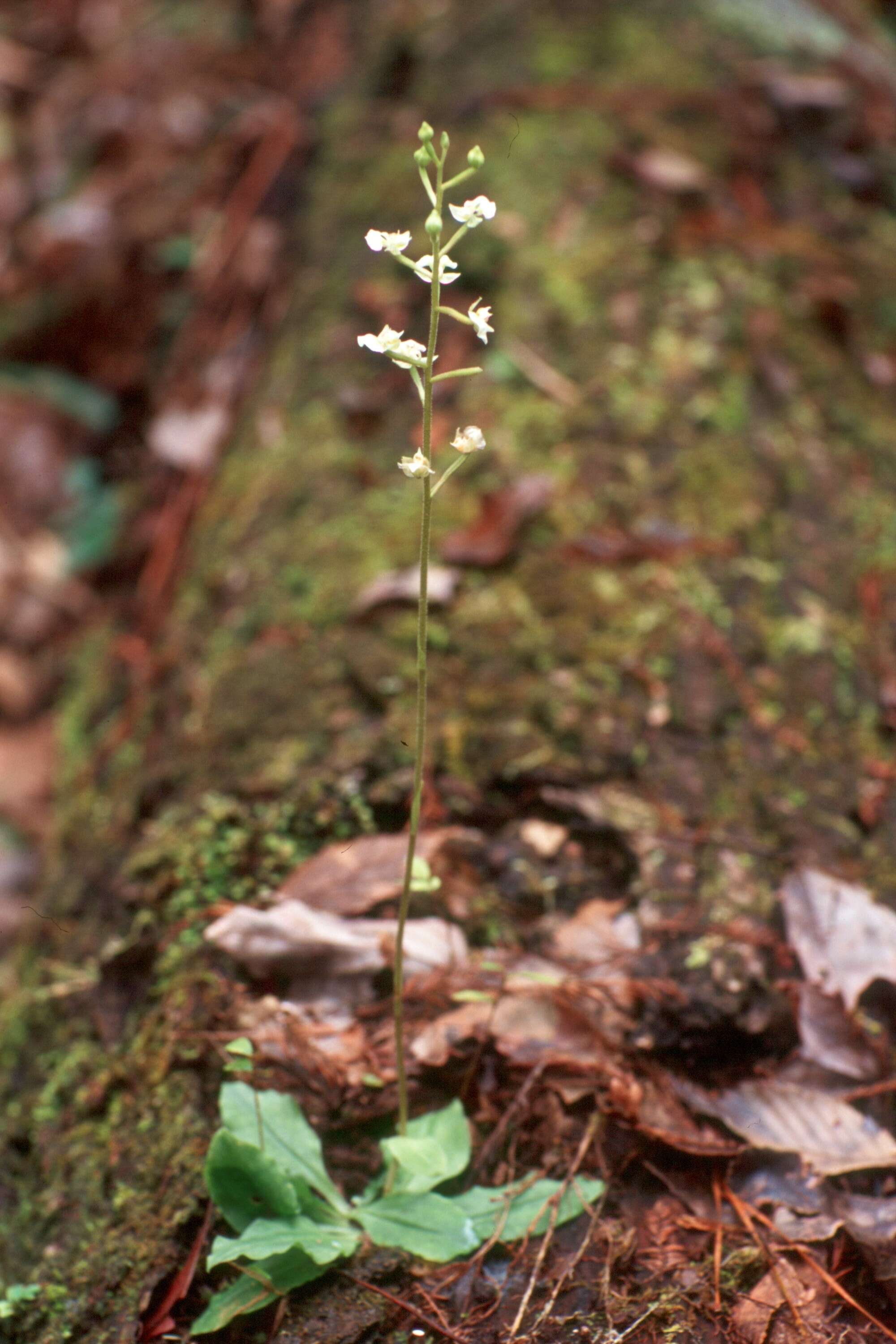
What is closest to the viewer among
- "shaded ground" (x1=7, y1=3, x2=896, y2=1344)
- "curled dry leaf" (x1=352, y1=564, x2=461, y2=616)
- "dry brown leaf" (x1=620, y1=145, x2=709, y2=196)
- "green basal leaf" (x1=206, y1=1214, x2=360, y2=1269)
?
"green basal leaf" (x1=206, y1=1214, x2=360, y2=1269)

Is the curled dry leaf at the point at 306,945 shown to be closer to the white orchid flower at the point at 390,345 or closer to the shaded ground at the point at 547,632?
the shaded ground at the point at 547,632

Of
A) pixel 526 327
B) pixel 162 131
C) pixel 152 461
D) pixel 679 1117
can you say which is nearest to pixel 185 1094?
pixel 679 1117

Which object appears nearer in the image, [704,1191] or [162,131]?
[704,1191]

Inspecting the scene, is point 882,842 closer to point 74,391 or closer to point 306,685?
point 306,685

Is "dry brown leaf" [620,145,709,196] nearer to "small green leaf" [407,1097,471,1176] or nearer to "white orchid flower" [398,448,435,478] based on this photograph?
"white orchid flower" [398,448,435,478]

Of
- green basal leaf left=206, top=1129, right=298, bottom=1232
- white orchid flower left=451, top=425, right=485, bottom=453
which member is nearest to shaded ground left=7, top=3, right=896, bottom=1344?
green basal leaf left=206, top=1129, right=298, bottom=1232

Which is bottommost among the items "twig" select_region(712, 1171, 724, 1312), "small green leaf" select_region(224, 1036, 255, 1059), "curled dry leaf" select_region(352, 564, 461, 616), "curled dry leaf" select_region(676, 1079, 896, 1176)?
"twig" select_region(712, 1171, 724, 1312)

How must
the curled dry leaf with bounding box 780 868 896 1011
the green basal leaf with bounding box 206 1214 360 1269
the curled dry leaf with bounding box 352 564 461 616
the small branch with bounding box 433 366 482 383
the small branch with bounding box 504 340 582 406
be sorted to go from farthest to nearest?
the small branch with bounding box 504 340 582 406, the curled dry leaf with bounding box 352 564 461 616, the curled dry leaf with bounding box 780 868 896 1011, the green basal leaf with bounding box 206 1214 360 1269, the small branch with bounding box 433 366 482 383

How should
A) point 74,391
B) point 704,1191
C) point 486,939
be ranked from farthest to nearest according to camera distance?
point 74,391 < point 486,939 < point 704,1191
